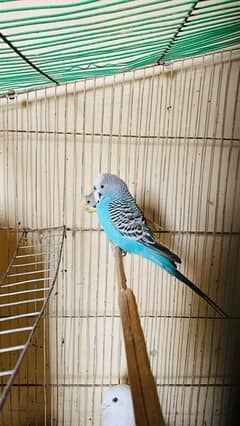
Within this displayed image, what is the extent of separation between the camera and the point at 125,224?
0.94 metres

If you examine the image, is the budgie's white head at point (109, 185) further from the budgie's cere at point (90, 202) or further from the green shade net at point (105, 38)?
the green shade net at point (105, 38)

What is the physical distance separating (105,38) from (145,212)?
0.52 m

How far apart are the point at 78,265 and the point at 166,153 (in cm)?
40

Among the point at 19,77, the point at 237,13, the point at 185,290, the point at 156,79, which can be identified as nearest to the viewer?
the point at 237,13

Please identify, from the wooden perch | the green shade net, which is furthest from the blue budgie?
the wooden perch

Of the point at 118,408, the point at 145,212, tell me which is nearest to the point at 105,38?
the point at 145,212

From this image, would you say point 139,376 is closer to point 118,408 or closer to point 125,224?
point 125,224

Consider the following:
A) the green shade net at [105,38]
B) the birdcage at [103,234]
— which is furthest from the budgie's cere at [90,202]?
the green shade net at [105,38]

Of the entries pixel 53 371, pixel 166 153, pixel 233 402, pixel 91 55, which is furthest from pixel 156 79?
pixel 233 402

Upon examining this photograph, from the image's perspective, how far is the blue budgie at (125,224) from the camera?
0.93 metres

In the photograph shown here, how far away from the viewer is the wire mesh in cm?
107

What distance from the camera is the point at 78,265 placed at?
115 cm

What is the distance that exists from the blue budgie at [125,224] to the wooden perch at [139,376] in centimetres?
41

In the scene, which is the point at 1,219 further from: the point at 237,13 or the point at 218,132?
the point at 237,13
